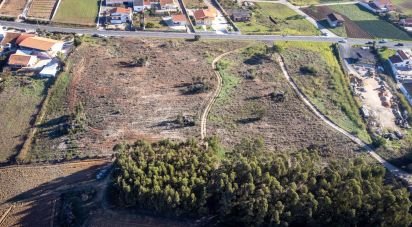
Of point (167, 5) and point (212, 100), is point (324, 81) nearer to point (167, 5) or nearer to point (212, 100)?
point (212, 100)

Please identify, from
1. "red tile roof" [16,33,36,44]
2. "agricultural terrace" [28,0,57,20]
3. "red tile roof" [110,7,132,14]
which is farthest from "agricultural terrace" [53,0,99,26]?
"red tile roof" [16,33,36,44]

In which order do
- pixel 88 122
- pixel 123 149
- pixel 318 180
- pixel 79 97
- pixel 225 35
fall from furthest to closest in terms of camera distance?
pixel 225 35 → pixel 79 97 → pixel 88 122 → pixel 123 149 → pixel 318 180

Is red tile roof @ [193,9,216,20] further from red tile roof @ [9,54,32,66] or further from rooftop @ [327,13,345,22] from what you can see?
red tile roof @ [9,54,32,66]

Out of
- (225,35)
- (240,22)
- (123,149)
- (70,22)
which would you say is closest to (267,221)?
(123,149)

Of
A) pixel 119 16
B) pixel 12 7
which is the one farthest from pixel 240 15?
pixel 12 7

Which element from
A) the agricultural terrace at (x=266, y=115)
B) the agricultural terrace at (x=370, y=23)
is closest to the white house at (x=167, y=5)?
the agricultural terrace at (x=266, y=115)

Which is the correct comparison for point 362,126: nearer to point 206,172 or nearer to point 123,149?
point 206,172
